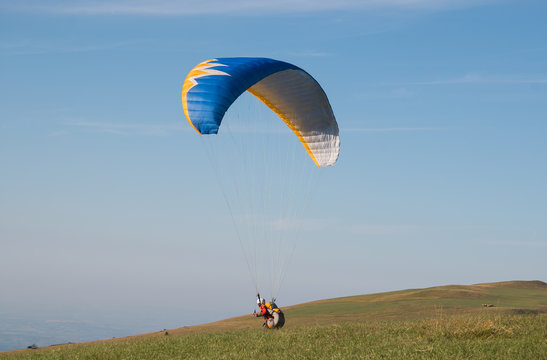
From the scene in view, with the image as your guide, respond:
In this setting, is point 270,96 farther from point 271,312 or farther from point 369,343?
point 369,343

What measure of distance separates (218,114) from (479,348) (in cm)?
1010

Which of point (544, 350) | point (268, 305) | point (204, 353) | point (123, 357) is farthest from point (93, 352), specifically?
point (544, 350)

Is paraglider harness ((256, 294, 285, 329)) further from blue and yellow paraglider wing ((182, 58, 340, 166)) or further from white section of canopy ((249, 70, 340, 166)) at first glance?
white section of canopy ((249, 70, 340, 166))

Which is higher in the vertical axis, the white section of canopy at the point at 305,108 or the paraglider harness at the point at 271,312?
the white section of canopy at the point at 305,108

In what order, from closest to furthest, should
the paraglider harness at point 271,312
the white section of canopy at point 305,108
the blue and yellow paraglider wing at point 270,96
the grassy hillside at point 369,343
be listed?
1. the grassy hillside at point 369,343
2. the blue and yellow paraglider wing at point 270,96
3. the paraglider harness at point 271,312
4. the white section of canopy at point 305,108

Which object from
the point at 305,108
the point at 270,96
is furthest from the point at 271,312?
the point at 270,96

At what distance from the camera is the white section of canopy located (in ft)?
73.0

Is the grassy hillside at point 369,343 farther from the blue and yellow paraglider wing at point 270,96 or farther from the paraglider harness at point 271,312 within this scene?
the blue and yellow paraglider wing at point 270,96

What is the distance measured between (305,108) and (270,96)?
4.93ft

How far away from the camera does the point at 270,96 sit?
23.0 m

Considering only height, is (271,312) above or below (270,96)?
below

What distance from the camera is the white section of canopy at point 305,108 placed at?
22.2 metres

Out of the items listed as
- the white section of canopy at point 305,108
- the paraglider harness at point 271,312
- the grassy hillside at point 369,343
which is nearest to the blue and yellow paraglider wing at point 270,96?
the white section of canopy at point 305,108

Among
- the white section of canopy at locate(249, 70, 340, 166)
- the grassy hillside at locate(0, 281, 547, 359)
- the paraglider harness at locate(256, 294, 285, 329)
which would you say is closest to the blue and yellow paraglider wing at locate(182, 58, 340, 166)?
the white section of canopy at locate(249, 70, 340, 166)
